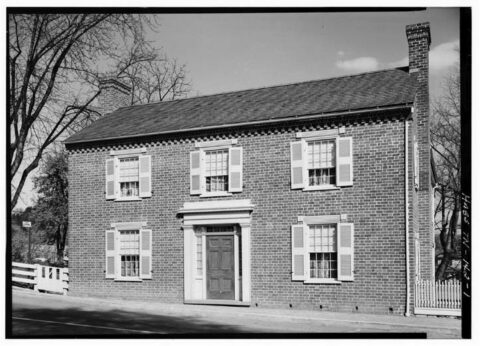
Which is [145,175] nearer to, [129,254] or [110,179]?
[110,179]

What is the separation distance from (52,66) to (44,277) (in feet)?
19.0

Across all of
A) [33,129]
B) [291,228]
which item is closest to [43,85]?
[33,129]

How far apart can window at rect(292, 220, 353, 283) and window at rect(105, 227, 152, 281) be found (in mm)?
4104

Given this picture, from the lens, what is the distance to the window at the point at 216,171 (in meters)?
16.8

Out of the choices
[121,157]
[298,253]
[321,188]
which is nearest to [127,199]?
[121,157]

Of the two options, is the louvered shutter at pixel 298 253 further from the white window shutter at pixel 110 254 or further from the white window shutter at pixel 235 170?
the white window shutter at pixel 110 254

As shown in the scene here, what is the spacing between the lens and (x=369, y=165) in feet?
49.8

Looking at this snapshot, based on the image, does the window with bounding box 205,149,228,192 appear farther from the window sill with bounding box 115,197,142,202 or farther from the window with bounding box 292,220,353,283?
the window with bounding box 292,220,353,283

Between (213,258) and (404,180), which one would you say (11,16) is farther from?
(404,180)

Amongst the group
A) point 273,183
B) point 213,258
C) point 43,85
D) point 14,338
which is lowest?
point 14,338

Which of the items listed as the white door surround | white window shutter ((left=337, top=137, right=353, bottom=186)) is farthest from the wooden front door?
white window shutter ((left=337, top=137, right=353, bottom=186))

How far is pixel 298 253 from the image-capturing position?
1573 cm

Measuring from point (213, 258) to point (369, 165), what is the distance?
4986 millimetres

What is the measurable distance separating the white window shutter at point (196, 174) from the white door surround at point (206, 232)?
371 millimetres
